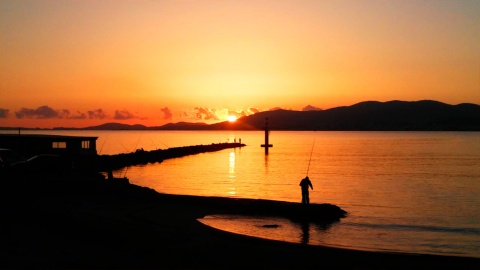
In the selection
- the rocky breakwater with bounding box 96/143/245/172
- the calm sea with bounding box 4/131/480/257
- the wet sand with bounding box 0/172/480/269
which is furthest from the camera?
the rocky breakwater with bounding box 96/143/245/172

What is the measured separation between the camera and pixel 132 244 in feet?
46.1

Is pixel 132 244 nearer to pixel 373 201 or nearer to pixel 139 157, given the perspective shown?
pixel 373 201

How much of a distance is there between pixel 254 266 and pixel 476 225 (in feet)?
54.6

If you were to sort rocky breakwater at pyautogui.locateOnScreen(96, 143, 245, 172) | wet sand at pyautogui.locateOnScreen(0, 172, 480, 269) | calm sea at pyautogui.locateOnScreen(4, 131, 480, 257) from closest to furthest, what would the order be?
wet sand at pyautogui.locateOnScreen(0, 172, 480, 269), calm sea at pyautogui.locateOnScreen(4, 131, 480, 257), rocky breakwater at pyautogui.locateOnScreen(96, 143, 245, 172)

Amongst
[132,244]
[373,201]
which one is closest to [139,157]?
[373,201]

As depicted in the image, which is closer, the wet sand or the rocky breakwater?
the wet sand

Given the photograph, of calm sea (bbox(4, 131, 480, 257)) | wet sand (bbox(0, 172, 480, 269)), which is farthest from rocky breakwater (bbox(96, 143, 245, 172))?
wet sand (bbox(0, 172, 480, 269))

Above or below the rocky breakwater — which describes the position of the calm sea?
below

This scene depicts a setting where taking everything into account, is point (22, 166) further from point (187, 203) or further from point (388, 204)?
point (388, 204)

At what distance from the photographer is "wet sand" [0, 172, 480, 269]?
482 inches

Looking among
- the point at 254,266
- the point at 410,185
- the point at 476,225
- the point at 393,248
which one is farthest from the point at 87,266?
the point at 410,185

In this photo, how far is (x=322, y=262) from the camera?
13602 millimetres

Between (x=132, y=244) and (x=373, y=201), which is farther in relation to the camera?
(x=373, y=201)

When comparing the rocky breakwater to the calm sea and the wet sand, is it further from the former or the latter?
the wet sand
